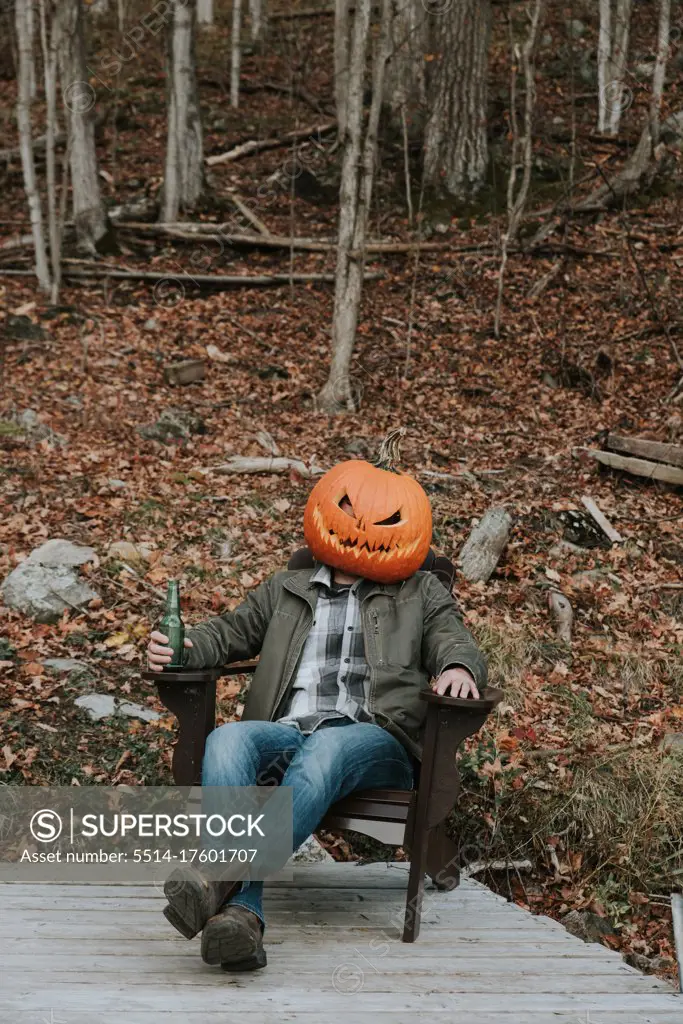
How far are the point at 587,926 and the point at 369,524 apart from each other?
6.76ft

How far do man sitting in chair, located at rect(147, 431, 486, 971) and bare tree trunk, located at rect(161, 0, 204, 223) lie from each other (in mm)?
10919

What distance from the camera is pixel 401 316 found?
12.4 meters

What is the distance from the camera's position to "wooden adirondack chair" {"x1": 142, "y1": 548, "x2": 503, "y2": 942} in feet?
11.4

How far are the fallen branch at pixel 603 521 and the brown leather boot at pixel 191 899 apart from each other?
537cm

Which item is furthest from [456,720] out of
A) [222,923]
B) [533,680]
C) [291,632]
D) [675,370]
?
[675,370]

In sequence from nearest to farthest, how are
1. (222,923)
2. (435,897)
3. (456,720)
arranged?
(222,923) < (456,720) < (435,897)

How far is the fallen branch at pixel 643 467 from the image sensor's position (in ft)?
28.4

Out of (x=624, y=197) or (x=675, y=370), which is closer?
(x=675, y=370)

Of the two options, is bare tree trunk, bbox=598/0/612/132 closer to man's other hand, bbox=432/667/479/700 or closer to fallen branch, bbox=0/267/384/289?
fallen branch, bbox=0/267/384/289

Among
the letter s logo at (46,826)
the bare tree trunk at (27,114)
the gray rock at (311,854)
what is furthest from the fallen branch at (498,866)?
the bare tree trunk at (27,114)

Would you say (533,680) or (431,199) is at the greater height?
(431,199)

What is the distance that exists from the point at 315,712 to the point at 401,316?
9.24 metres

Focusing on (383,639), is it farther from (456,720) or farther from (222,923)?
(222,923)

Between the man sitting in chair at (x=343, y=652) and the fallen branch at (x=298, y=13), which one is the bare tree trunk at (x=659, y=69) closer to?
the man sitting in chair at (x=343, y=652)
